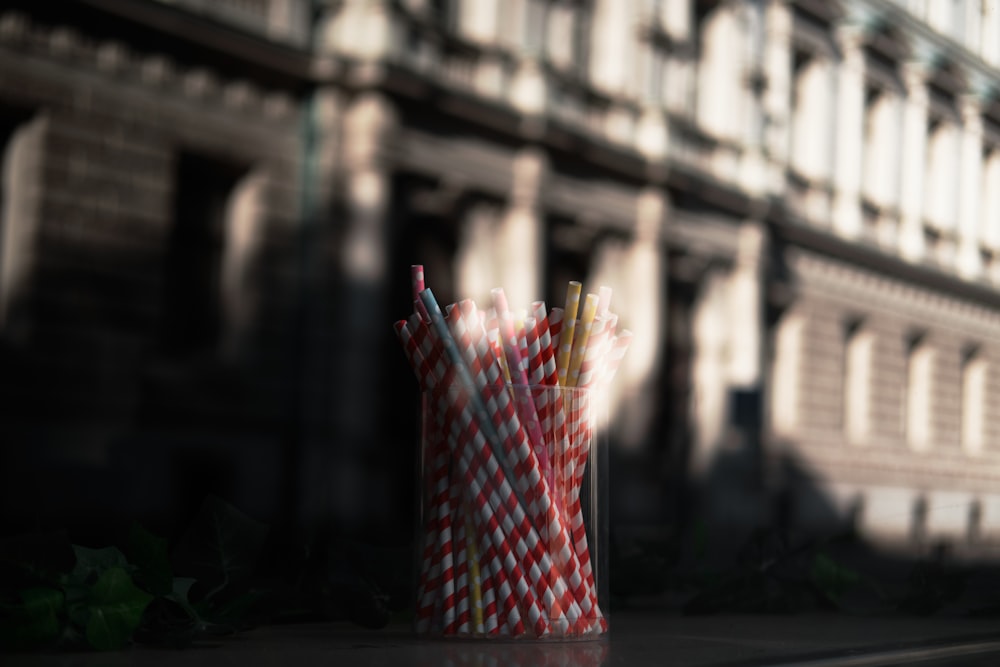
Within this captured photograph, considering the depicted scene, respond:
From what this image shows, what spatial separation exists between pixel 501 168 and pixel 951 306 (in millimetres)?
14796

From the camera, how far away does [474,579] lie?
10.8 feet

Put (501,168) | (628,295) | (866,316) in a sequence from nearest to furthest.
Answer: (501,168) → (628,295) → (866,316)

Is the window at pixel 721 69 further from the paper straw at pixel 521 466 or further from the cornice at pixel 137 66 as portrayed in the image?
the paper straw at pixel 521 466

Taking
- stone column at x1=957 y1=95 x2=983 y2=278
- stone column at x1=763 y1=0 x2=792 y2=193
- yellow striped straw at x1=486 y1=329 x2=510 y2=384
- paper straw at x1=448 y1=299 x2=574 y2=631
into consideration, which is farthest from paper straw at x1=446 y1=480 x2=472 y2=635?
stone column at x1=957 y1=95 x2=983 y2=278

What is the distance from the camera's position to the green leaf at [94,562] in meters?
2.83

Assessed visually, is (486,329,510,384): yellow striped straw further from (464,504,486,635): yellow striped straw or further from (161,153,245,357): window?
(161,153,245,357): window

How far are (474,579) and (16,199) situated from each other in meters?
11.9

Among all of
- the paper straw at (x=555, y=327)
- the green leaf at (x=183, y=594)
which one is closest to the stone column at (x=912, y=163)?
the paper straw at (x=555, y=327)

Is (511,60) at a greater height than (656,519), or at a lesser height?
greater

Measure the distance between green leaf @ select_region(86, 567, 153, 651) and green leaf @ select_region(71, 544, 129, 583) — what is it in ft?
0.12

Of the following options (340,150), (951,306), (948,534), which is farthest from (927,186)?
(948,534)

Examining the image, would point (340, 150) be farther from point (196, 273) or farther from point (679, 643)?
point (679, 643)

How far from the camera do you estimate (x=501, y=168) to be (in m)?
19.5

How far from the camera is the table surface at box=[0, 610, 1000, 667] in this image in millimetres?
2830
